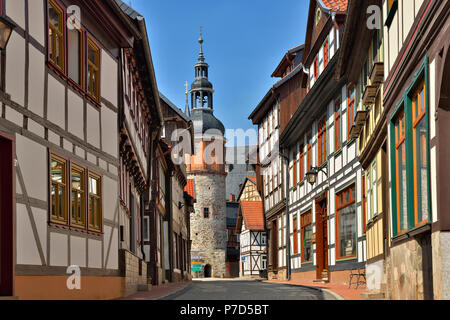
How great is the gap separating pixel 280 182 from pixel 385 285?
20828 millimetres

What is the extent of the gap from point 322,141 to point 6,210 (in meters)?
16.4

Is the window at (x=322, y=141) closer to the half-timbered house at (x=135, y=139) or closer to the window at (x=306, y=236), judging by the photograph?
the window at (x=306, y=236)

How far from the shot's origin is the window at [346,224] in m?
20.7

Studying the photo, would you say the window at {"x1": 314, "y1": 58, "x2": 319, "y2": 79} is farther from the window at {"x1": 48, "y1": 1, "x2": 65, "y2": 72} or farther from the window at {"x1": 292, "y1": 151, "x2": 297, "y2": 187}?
the window at {"x1": 48, "y1": 1, "x2": 65, "y2": 72}

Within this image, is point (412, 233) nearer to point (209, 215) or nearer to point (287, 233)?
point (287, 233)

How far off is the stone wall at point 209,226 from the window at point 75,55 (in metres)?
60.0

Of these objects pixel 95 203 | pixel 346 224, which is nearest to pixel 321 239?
pixel 346 224

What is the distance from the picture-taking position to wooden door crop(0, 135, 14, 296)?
396 inches

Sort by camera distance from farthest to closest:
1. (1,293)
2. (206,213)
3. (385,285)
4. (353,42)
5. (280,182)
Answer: (206,213) < (280,182) < (353,42) < (385,285) < (1,293)

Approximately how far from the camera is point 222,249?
74438 millimetres

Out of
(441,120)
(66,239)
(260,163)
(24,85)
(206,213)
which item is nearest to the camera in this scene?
(441,120)

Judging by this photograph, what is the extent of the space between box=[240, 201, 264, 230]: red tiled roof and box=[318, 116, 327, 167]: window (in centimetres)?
2025
